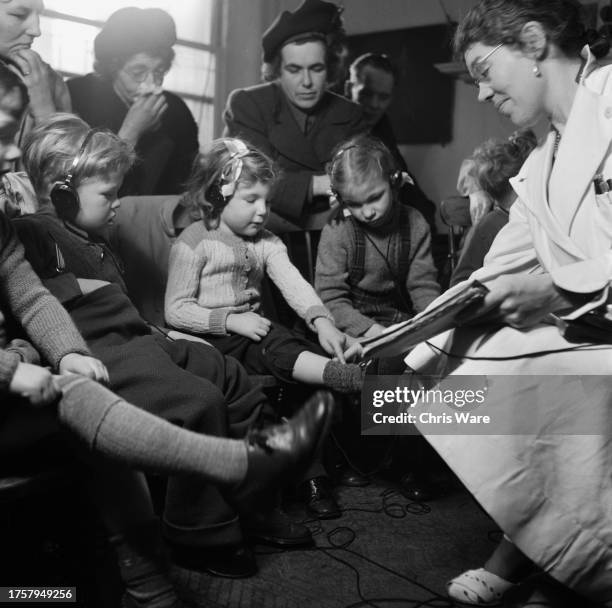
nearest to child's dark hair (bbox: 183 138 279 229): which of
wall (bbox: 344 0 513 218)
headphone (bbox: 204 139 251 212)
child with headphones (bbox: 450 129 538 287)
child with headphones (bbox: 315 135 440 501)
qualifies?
headphone (bbox: 204 139 251 212)

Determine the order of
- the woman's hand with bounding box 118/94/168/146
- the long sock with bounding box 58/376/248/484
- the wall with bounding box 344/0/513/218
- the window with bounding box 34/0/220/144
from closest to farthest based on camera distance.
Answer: the long sock with bounding box 58/376/248/484, the woman's hand with bounding box 118/94/168/146, the window with bounding box 34/0/220/144, the wall with bounding box 344/0/513/218

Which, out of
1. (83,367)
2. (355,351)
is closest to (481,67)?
(355,351)

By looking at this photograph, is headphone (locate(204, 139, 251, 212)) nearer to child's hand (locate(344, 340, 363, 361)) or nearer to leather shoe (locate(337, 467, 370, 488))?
child's hand (locate(344, 340, 363, 361))

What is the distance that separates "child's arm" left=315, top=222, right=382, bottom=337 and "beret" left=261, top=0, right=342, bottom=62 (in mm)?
788

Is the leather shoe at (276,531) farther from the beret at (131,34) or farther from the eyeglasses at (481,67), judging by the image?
the beret at (131,34)

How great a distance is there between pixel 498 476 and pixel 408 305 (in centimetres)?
126

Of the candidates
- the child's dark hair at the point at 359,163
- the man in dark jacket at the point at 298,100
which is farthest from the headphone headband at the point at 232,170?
the man in dark jacket at the point at 298,100

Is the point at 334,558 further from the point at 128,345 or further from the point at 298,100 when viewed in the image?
the point at 298,100

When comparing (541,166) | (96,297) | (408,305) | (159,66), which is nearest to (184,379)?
(96,297)

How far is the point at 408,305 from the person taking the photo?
2.82m

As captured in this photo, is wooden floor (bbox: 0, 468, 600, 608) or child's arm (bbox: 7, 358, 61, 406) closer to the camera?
child's arm (bbox: 7, 358, 61, 406)

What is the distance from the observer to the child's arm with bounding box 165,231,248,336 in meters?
2.39

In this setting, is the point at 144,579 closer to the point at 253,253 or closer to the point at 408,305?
the point at 253,253

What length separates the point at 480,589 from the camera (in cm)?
178
